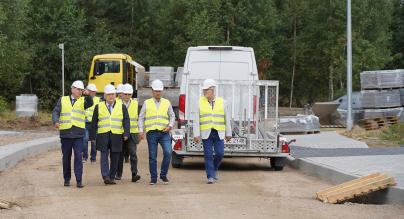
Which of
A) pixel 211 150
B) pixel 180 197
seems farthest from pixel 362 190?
pixel 211 150

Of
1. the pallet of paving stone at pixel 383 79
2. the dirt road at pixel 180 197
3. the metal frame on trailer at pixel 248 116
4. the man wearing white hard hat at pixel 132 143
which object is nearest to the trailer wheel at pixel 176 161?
the dirt road at pixel 180 197

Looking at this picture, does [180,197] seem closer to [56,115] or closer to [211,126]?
[211,126]

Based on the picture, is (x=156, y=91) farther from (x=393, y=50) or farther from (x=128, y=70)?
(x=393, y=50)

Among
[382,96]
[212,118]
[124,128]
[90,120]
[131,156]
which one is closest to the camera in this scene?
[124,128]

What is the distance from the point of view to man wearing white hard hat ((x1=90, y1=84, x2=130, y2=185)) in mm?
13656

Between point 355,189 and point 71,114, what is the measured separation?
16.6ft

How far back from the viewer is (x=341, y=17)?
51750 mm

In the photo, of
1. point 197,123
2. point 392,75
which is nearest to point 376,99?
point 392,75

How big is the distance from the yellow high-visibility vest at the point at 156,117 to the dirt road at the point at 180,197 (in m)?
1.01

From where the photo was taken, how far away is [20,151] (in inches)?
725

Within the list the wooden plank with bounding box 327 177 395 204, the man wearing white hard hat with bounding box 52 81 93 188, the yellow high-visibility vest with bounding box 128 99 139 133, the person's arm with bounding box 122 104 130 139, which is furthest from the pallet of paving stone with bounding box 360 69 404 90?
the wooden plank with bounding box 327 177 395 204

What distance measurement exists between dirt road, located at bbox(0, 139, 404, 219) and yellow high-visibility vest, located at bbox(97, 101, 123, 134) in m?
0.96

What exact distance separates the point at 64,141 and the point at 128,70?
26656 mm

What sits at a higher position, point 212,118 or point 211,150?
point 212,118
